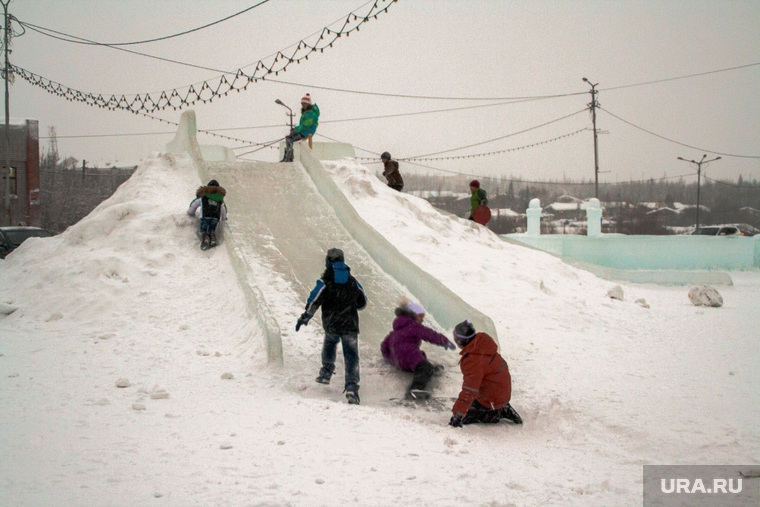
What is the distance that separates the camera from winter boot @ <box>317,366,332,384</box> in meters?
7.62

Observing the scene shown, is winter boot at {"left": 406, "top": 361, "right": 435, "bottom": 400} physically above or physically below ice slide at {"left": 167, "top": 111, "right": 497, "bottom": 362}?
below

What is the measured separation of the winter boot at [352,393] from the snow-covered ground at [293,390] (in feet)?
0.49

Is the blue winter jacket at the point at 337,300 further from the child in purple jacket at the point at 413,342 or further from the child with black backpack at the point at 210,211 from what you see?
the child with black backpack at the point at 210,211

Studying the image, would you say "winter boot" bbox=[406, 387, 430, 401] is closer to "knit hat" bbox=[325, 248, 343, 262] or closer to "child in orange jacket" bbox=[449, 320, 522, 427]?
"child in orange jacket" bbox=[449, 320, 522, 427]

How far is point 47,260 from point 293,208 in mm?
4825

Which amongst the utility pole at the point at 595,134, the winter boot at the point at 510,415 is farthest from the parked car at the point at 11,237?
the utility pole at the point at 595,134

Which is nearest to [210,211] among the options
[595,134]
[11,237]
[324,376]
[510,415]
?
[324,376]

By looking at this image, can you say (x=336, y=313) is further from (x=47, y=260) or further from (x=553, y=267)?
(x=553, y=267)

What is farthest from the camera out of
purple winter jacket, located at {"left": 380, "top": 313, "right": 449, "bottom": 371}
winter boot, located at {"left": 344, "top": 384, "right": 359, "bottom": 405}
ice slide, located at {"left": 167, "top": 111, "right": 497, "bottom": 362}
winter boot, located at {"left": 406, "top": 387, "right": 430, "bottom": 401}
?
ice slide, located at {"left": 167, "top": 111, "right": 497, "bottom": 362}

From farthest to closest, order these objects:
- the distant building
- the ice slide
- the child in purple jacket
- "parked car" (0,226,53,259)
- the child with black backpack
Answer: the distant building
"parked car" (0,226,53,259)
the child with black backpack
the ice slide
the child in purple jacket

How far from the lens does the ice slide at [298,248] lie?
9867 mm

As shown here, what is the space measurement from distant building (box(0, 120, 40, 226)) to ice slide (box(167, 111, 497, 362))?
23.8 m

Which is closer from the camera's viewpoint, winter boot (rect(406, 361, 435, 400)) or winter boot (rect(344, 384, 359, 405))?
winter boot (rect(344, 384, 359, 405))

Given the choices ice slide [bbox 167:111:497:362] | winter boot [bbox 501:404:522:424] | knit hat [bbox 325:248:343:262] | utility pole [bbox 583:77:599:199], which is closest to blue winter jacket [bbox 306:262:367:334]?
knit hat [bbox 325:248:343:262]
